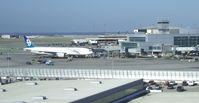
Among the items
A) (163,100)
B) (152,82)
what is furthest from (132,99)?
(152,82)

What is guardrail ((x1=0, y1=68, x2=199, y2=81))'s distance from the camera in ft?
166

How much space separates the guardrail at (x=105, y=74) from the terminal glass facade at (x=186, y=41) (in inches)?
2580

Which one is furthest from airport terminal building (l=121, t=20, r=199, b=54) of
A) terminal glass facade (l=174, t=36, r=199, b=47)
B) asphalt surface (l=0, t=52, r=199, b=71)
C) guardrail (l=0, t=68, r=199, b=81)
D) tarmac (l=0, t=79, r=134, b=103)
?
tarmac (l=0, t=79, r=134, b=103)

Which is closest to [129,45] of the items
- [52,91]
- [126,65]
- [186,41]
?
[186,41]

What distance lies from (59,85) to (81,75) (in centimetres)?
1547

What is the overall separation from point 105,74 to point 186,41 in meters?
67.6

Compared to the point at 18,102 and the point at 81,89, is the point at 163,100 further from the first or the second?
the point at 18,102

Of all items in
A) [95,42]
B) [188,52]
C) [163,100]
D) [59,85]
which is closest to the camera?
[163,100]

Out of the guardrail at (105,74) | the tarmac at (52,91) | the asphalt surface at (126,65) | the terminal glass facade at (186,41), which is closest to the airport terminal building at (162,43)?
the terminal glass facade at (186,41)

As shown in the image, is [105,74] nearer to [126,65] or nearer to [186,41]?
[126,65]

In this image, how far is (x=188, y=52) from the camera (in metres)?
110

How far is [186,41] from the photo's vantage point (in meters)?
116

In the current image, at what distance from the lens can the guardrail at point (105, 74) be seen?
5053 cm

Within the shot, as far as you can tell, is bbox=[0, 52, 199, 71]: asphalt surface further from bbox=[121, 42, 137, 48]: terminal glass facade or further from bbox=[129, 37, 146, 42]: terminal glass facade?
bbox=[129, 37, 146, 42]: terminal glass facade
